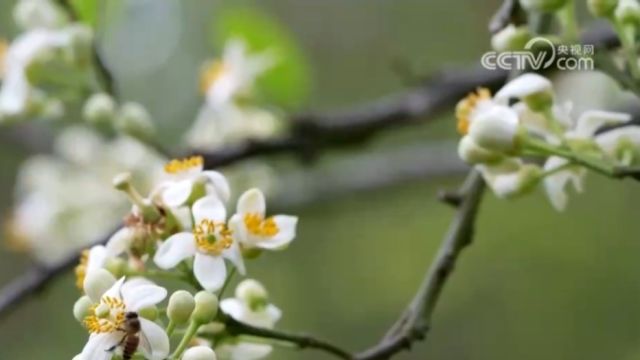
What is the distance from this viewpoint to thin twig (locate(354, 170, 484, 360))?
0.65 m

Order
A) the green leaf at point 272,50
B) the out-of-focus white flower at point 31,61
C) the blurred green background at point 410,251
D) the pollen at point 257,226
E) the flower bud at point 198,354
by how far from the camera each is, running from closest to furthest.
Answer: the flower bud at point 198,354
the pollen at point 257,226
the out-of-focus white flower at point 31,61
the green leaf at point 272,50
the blurred green background at point 410,251

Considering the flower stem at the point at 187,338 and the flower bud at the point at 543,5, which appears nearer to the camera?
the flower stem at the point at 187,338

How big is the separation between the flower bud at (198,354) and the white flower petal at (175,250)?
0.21 feet

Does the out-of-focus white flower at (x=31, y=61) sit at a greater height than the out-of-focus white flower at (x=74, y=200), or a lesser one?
lesser

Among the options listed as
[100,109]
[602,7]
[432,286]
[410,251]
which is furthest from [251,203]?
[410,251]

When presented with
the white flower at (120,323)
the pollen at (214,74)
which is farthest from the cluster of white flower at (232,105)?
the white flower at (120,323)

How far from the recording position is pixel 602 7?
66 cm

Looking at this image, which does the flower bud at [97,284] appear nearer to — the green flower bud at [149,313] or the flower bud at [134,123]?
the green flower bud at [149,313]

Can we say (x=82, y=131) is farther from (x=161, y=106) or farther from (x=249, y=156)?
(x=161, y=106)

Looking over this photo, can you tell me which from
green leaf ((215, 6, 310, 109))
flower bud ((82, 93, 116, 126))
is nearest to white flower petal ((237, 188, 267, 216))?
flower bud ((82, 93, 116, 126))

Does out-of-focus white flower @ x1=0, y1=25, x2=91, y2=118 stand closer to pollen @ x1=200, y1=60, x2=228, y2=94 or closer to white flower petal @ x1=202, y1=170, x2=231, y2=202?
pollen @ x1=200, y1=60, x2=228, y2=94

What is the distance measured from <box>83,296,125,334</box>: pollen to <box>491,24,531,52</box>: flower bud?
0.27m

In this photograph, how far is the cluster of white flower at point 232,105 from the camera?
1.21 metres

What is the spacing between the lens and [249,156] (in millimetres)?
1073
